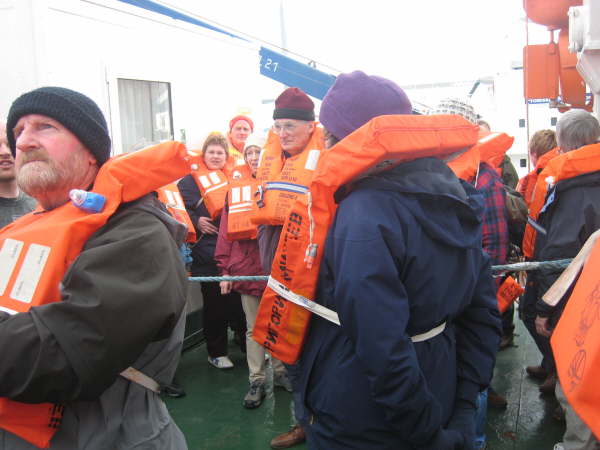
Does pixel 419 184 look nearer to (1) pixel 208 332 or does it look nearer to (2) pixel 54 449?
(2) pixel 54 449

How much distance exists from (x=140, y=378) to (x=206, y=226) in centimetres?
285

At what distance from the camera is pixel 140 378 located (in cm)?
148

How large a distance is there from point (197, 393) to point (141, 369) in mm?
2552

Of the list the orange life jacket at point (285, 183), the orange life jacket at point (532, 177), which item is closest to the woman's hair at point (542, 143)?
the orange life jacket at point (532, 177)

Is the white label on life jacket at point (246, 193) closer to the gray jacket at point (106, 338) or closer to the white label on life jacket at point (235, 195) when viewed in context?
the white label on life jacket at point (235, 195)

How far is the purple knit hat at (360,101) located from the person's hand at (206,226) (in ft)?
9.29

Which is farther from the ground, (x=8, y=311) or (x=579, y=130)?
(x=579, y=130)

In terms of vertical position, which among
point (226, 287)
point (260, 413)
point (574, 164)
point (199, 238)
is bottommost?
point (260, 413)

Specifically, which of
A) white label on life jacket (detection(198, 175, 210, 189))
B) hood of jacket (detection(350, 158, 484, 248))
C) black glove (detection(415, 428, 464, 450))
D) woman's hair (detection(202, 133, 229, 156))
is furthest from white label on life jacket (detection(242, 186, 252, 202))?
black glove (detection(415, 428, 464, 450))

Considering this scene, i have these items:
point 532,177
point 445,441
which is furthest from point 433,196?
point 532,177

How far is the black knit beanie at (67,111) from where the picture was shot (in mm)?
1531

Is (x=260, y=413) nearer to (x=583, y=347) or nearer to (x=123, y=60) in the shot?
(x=583, y=347)

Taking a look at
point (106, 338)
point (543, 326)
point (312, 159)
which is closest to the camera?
point (106, 338)

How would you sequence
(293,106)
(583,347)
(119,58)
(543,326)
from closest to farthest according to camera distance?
(583,347)
(543,326)
(293,106)
(119,58)
